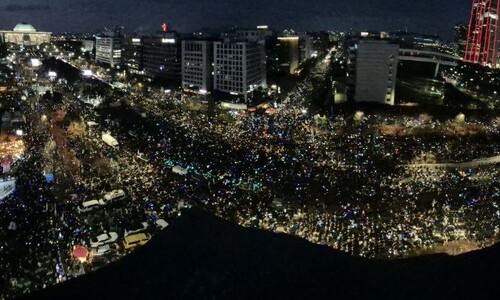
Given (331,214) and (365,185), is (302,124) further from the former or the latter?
(331,214)

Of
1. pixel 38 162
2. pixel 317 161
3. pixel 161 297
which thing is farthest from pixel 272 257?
pixel 38 162

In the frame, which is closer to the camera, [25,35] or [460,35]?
[460,35]

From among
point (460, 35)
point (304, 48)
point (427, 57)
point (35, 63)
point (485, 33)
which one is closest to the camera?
point (427, 57)

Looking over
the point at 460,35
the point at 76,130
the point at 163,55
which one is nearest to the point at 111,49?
the point at 163,55

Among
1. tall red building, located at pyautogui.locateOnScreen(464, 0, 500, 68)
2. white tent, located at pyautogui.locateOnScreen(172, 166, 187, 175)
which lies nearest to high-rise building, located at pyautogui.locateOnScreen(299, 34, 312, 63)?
tall red building, located at pyautogui.locateOnScreen(464, 0, 500, 68)

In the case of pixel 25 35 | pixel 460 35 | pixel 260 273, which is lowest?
pixel 260 273

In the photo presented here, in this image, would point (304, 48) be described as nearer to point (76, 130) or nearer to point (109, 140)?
point (76, 130)

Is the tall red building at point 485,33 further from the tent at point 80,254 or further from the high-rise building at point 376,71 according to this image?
the tent at point 80,254
